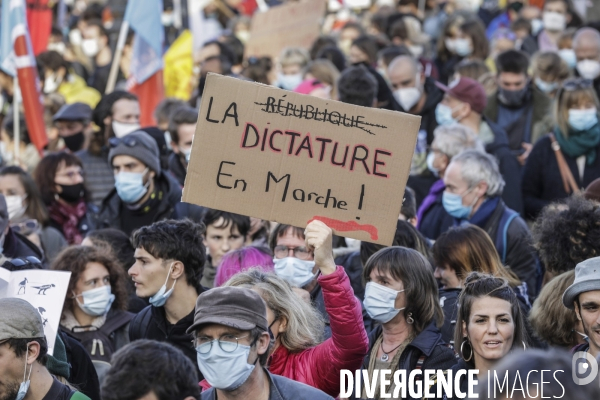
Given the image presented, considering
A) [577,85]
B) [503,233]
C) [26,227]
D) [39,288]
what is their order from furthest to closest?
[577,85] → [26,227] → [503,233] → [39,288]

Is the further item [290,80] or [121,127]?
[290,80]

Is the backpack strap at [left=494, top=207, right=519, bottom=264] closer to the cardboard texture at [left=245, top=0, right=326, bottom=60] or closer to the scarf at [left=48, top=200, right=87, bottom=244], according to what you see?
the scarf at [left=48, top=200, right=87, bottom=244]

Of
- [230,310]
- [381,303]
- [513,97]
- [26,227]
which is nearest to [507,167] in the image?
[513,97]

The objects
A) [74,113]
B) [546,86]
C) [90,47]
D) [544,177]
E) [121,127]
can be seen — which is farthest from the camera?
[90,47]

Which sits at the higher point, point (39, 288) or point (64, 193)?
point (64, 193)

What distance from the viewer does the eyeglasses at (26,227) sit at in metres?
8.02

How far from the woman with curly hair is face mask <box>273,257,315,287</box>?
1.11m

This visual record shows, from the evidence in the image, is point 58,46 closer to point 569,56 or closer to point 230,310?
point 569,56

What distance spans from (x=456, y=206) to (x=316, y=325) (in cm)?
253

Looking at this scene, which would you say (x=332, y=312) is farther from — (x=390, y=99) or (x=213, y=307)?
(x=390, y=99)

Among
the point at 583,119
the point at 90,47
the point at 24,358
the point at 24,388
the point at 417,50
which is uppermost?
the point at 90,47

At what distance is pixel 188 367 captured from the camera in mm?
3875

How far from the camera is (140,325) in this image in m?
6.33

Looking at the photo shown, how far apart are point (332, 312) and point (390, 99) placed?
5073mm
